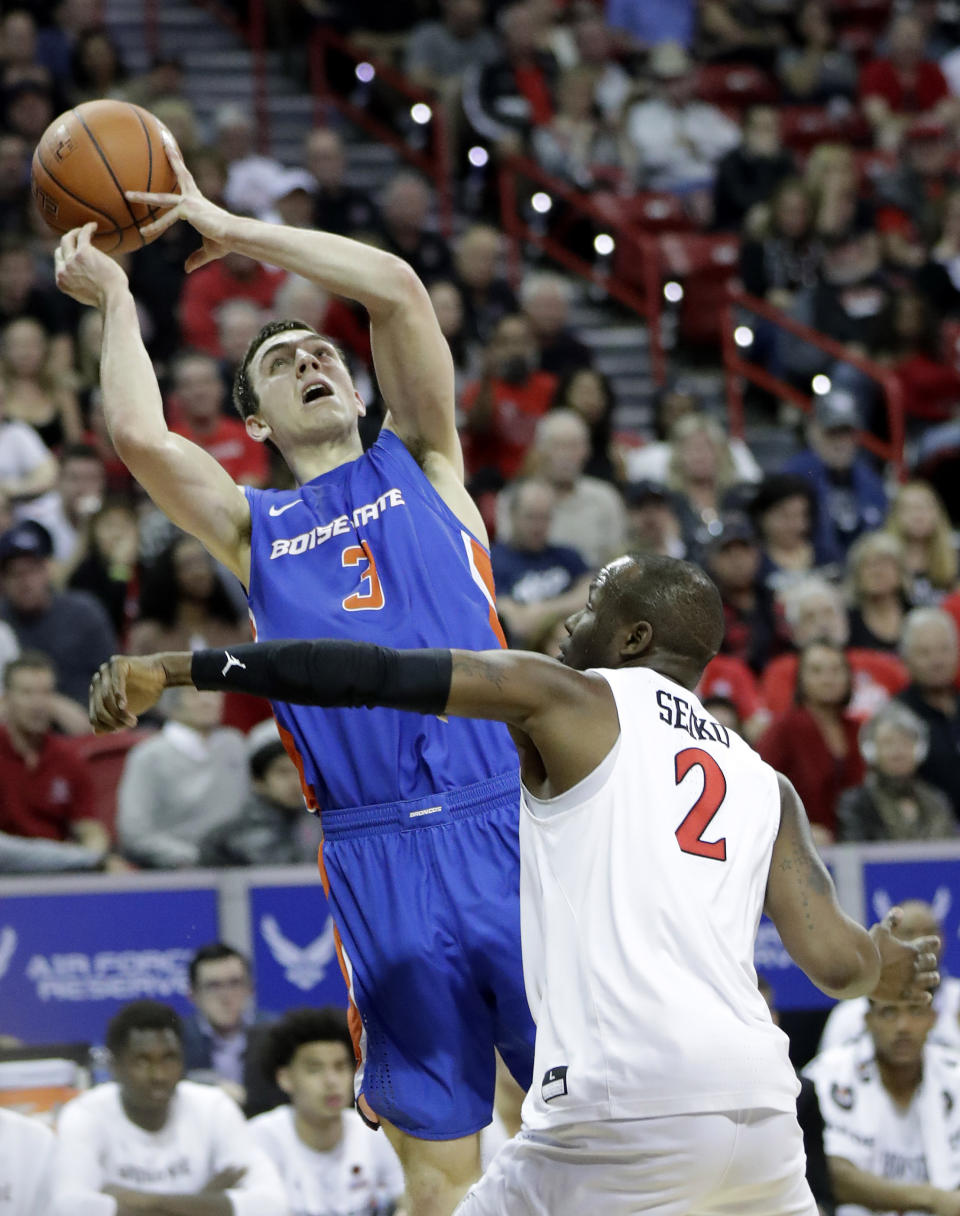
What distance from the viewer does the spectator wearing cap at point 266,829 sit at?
805cm

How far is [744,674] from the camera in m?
9.40

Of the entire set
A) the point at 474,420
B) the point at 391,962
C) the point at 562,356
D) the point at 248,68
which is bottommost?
the point at 391,962

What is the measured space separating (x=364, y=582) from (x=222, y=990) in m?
3.28

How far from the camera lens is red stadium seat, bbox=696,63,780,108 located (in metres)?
15.8

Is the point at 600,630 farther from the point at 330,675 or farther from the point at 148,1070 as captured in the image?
the point at 148,1070

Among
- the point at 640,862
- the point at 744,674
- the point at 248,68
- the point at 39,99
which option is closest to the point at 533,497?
the point at 744,674

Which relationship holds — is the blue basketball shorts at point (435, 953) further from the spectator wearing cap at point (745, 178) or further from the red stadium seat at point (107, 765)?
the spectator wearing cap at point (745, 178)

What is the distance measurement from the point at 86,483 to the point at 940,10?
432 inches

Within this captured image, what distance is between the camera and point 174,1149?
6734 mm

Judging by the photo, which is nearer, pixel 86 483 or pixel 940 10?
pixel 86 483

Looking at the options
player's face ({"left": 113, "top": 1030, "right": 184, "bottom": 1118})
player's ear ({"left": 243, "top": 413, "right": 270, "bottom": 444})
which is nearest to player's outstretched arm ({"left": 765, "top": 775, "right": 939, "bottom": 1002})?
player's ear ({"left": 243, "top": 413, "right": 270, "bottom": 444})

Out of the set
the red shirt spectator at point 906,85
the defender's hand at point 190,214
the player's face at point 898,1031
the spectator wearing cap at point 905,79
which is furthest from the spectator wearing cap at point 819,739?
the red shirt spectator at point 906,85

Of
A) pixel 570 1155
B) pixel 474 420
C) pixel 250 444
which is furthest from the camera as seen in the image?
pixel 474 420

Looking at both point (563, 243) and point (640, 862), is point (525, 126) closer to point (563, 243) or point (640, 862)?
point (563, 243)
